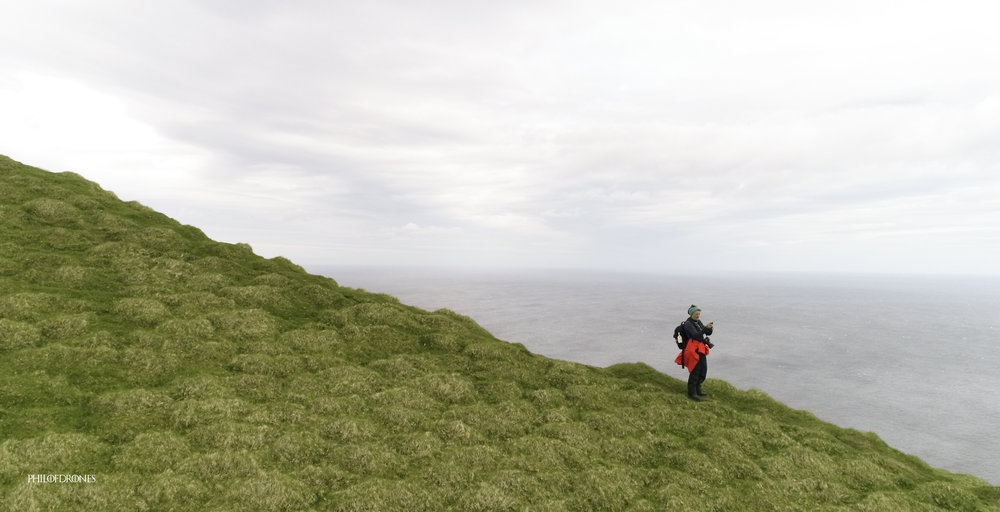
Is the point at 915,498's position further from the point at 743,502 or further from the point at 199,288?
the point at 199,288

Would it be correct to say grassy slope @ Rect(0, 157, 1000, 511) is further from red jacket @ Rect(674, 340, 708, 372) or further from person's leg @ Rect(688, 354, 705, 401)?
red jacket @ Rect(674, 340, 708, 372)

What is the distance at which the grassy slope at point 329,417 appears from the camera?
12242 millimetres

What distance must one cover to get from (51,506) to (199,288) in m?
15.2

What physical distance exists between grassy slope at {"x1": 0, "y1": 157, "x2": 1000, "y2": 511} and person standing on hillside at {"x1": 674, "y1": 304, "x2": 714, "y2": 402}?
50.0 inches

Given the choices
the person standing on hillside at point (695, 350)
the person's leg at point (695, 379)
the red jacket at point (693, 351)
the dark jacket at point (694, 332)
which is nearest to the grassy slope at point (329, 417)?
the person's leg at point (695, 379)

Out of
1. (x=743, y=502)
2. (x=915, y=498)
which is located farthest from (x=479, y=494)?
(x=915, y=498)

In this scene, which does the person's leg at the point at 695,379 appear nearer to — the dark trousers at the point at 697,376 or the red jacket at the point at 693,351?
the dark trousers at the point at 697,376

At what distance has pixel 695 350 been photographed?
2081cm

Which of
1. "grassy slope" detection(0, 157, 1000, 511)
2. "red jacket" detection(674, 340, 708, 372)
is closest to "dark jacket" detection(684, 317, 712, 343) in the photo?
"red jacket" detection(674, 340, 708, 372)

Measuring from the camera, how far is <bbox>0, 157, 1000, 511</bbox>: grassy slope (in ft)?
40.2

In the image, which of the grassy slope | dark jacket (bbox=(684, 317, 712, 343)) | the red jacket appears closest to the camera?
the grassy slope

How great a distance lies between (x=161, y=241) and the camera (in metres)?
26.9

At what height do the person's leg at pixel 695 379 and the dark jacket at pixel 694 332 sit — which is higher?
the dark jacket at pixel 694 332

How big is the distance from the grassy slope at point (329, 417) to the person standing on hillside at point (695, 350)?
1.27m
